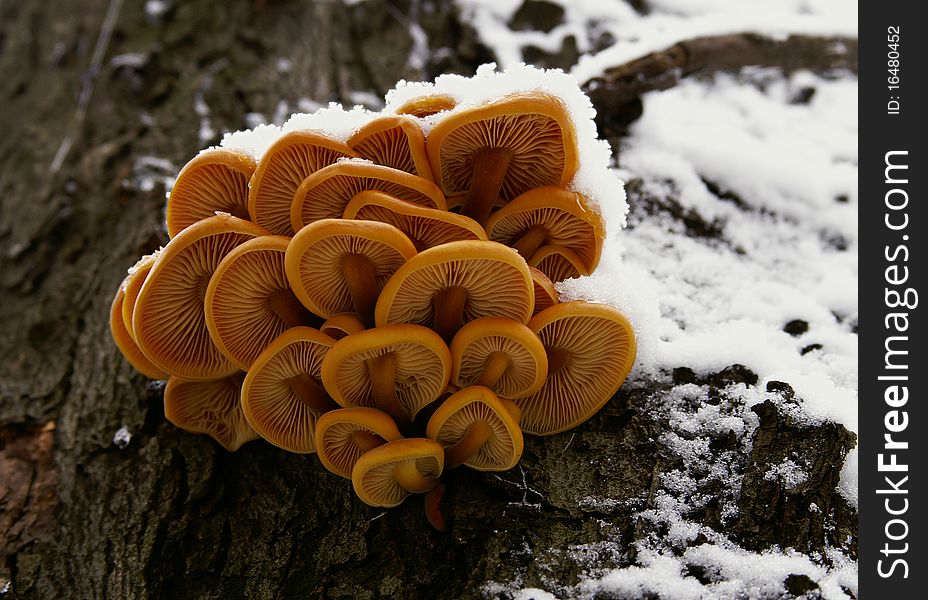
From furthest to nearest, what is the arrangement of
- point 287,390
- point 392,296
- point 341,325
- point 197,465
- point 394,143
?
point 197,465, point 287,390, point 394,143, point 341,325, point 392,296

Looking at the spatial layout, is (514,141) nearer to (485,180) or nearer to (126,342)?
(485,180)

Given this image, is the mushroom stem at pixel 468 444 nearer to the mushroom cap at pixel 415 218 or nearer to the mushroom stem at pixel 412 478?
the mushroom stem at pixel 412 478

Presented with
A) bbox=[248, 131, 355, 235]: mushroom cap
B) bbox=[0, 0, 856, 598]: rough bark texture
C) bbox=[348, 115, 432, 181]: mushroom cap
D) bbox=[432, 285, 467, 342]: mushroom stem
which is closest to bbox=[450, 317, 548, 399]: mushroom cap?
bbox=[432, 285, 467, 342]: mushroom stem

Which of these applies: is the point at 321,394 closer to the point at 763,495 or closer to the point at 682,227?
the point at 763,495

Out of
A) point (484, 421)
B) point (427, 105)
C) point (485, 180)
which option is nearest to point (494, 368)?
point (484, 421)

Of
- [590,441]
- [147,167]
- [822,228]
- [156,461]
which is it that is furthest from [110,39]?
[822,228]
